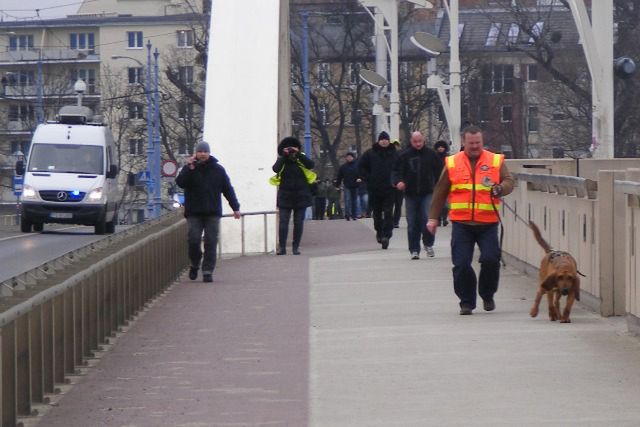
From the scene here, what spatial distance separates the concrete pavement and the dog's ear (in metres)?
0.32

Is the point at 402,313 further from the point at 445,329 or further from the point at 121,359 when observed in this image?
the point at 121,359

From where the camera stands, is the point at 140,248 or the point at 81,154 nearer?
the point at 140,248

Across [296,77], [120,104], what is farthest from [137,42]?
[296,77]

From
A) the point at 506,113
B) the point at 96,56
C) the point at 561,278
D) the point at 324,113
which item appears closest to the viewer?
the point at 561,278

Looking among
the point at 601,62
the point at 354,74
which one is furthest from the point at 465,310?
the point at 354,74

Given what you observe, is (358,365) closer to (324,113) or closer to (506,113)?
(324,113)

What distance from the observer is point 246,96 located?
29500 millimetres

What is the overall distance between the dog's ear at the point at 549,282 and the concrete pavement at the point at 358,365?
319 millimetres

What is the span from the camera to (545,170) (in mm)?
19719

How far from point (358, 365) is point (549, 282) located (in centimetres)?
264

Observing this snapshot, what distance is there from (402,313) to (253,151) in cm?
1408

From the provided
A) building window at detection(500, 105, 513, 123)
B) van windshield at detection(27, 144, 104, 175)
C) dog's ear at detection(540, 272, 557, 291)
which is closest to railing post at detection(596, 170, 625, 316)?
dog's ear at detection(540, 272, 557, 291)

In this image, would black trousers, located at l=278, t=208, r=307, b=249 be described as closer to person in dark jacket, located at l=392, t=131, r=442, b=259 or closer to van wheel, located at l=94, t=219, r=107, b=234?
person in dark jacket, located at l=392, t=131, r=442, b=259

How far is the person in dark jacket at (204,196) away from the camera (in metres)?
20.1
